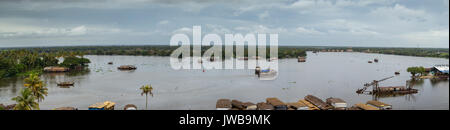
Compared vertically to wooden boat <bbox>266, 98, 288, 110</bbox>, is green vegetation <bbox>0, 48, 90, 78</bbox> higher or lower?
higher

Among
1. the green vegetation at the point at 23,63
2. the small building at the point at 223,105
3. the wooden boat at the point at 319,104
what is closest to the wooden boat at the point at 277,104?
the wooden boat at the point at 319,104

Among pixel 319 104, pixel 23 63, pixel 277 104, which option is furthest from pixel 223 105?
pixel 23 63

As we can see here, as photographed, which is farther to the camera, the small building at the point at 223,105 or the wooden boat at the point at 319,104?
the wooden boat at the point at 319,104

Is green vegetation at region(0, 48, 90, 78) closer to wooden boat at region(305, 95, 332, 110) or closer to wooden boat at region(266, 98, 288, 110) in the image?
wooden boat at region(266, 98, 288, 110)

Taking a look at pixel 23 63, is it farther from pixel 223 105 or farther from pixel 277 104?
pixel 277 104

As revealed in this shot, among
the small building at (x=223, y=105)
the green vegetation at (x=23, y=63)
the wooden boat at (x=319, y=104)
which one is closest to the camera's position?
the small building at (x=223, y=105)

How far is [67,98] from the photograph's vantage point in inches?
640

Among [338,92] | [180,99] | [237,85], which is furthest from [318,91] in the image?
[180,99]

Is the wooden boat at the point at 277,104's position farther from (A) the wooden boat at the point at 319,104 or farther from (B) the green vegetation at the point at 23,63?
(B) the green vegetation at the point at 23,63

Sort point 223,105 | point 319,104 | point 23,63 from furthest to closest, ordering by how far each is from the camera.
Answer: point 23,63, point 319,104, point 223,105

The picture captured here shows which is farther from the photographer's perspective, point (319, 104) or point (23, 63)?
point (23, 63)

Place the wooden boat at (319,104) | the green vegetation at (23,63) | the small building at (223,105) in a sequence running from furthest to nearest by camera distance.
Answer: the green vegetation at (23,63)
the wooden boat at (319,104)
the small building at (223,105)

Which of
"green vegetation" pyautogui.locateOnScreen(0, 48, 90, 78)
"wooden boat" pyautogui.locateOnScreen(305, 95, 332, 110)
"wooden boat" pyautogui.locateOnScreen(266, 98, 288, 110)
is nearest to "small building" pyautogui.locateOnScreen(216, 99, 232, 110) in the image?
"wooden boat" pyautogui.locateOnScreen(266, 98, 288, 110)
